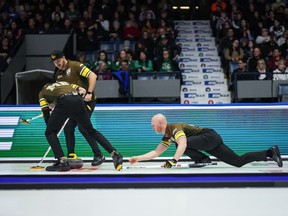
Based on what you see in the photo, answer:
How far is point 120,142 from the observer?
364 inches

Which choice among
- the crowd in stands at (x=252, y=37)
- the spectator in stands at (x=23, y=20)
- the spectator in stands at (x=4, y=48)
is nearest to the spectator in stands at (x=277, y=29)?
the crowd in stands at (x=252, y=37)

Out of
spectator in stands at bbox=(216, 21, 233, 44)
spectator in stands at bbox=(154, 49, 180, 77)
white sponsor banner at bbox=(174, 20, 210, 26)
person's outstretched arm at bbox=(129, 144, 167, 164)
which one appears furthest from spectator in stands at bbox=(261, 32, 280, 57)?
person's outstretched arm at bbox=(129, 144, 167, 164)

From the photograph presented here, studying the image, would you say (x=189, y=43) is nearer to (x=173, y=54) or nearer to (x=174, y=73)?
(x=173, y=54)

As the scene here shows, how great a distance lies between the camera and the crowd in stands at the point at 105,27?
13742 millimetres

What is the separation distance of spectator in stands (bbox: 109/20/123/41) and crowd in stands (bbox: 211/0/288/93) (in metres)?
2.69

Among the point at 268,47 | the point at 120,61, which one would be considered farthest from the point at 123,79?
the point at 268,47

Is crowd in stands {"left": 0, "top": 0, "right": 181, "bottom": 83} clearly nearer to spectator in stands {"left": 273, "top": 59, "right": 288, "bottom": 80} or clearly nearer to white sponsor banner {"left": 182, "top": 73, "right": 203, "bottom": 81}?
white sponsor banner {"left": 182, "top": 73, "right": 203, "bottom": 81}

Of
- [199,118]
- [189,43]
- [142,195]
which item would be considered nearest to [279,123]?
[199,118]

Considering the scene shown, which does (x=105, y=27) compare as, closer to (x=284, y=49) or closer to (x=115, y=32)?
(x=115, y=32)

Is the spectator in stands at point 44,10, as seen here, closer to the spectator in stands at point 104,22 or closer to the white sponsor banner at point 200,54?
the spectator in stands at point 104,22

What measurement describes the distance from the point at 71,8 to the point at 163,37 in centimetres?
343

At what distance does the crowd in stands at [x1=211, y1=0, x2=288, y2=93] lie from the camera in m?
13.4

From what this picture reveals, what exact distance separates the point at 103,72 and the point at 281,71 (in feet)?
13.3

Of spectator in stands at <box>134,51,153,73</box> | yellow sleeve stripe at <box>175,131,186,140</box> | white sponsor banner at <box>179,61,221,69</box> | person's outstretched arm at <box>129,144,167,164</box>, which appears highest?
spectator in stands at <box>134,51,153,73</box>
